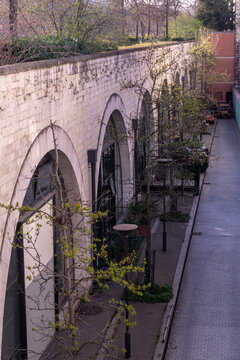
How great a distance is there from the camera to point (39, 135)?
459 inches

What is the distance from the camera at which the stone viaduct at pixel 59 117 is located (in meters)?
9.84

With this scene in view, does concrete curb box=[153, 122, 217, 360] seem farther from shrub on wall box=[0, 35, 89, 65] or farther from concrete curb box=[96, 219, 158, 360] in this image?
shrub on wall box=[0, 35, 89, 65]

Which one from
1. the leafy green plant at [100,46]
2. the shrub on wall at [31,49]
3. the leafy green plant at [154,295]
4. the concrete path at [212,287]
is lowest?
the concrete path at [212,287]

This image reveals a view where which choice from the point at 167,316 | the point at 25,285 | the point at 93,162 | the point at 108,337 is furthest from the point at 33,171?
the point at 167,316

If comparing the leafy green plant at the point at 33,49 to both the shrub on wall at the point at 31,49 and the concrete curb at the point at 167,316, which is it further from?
the concrete curb at the point at 167,316

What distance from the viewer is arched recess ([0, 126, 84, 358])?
9.86m

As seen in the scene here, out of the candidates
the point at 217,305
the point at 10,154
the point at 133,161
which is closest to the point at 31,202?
the point at 10,154

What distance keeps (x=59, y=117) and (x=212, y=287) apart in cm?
769

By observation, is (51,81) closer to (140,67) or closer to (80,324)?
(80,324)

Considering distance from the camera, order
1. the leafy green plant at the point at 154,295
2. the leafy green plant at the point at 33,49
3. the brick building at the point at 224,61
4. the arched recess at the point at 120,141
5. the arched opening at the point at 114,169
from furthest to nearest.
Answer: the brick building at the point at 224,61 → the arched recess at the point at 120,141 → the arched opening at the point at 114,169 → the leafy green plant at the point at 154,295 → the leafy green plant at the point at 33,49

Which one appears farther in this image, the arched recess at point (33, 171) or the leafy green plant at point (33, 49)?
the leafy green plant at point (33, 49)

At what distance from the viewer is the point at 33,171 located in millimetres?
11164

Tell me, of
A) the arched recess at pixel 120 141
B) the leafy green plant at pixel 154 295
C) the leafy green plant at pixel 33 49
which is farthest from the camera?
the arched recess at pixel 120 141

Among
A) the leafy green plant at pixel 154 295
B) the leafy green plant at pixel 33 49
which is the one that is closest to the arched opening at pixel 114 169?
the leafy green plant at pixel 154 295
